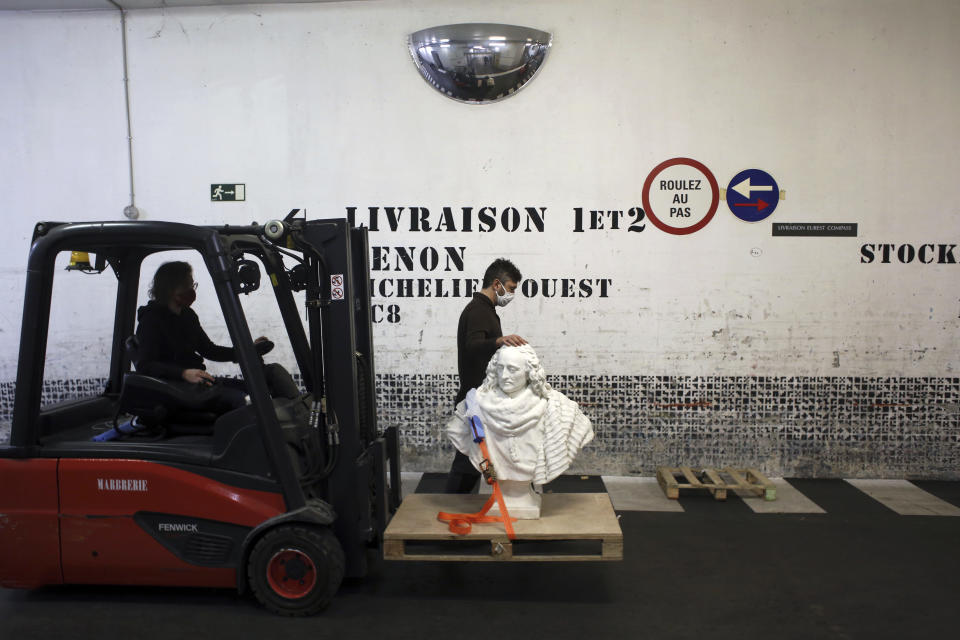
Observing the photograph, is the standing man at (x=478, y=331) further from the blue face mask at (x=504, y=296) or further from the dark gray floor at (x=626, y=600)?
the dark gray floor at (x=626, y=600)

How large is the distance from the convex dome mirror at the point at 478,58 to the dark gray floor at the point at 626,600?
3472mm

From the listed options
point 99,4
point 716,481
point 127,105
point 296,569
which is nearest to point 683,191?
point 716,481

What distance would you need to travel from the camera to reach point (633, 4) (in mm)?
5406

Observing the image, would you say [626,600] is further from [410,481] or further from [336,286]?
[410,481]

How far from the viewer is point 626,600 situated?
11.9ft

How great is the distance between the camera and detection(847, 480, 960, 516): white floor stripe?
4934mm

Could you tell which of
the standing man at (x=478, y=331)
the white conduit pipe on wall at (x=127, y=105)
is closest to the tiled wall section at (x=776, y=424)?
the standing man at (x=478, y=331)

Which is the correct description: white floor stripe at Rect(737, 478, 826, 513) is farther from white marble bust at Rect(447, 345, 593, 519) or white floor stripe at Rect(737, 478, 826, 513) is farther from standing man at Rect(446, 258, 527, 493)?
standing man at Rect(446, 258, 527, 493)

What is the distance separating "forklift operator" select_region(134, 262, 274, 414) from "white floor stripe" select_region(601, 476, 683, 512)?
9.21 ft

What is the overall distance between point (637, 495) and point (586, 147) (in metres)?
2.70

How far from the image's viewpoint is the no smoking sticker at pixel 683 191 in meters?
5.53

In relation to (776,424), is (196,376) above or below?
above

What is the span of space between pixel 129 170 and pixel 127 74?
75 cm

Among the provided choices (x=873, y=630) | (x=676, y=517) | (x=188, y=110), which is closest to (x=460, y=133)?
(x=188, y=110)
